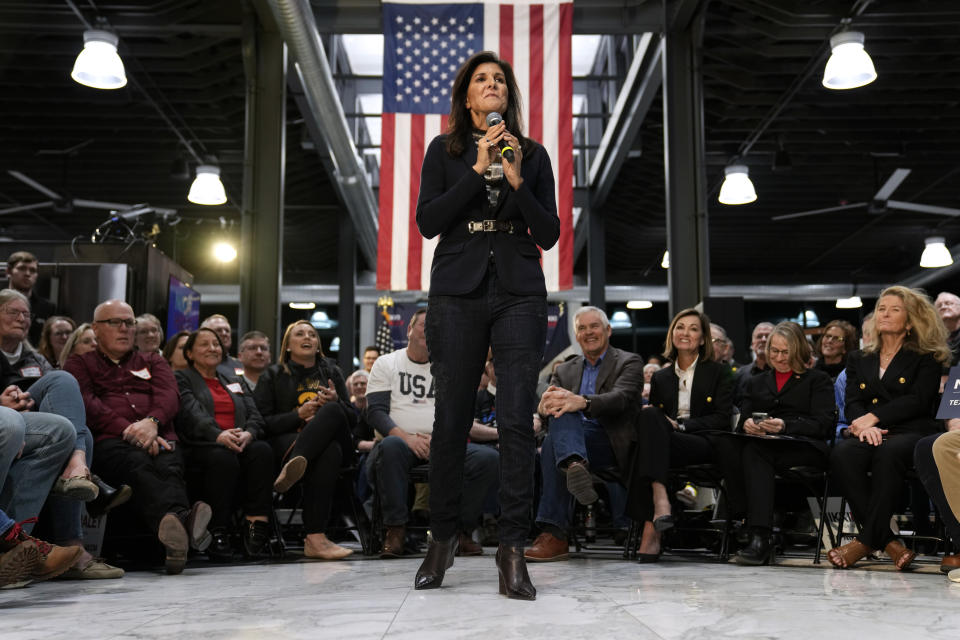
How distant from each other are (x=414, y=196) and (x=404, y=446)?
9.74 ft

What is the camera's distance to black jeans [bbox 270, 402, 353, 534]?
4.32 m

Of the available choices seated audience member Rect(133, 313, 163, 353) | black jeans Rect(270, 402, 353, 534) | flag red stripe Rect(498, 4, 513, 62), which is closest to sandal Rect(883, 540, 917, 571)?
black jeans Rect(270, 402, 353, 534)

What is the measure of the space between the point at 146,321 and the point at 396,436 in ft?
5.89

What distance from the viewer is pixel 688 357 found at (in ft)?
15.6

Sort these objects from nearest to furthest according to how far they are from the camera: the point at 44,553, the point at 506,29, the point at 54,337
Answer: the point at 44,553
the point at 54,337
the point at 506,29

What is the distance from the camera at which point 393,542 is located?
416 centimetres

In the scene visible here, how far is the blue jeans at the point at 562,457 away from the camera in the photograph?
4.07 metres

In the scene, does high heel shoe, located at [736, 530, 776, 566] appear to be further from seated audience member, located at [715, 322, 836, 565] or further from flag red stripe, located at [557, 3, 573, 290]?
flag red stripe, located at [557, 3, 573, 290]

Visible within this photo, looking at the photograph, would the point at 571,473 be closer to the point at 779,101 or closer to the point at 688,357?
the point at 688,357

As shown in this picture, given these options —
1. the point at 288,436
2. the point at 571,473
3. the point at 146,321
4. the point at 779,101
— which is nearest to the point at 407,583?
the point at 571,473

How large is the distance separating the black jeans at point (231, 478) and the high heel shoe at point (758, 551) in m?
2.21

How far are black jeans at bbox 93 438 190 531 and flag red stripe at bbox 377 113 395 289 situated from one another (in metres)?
3.09

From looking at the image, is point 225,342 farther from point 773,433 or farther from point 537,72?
point 773,433

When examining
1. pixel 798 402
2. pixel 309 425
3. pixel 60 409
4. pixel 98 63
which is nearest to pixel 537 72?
pixel 98 63
